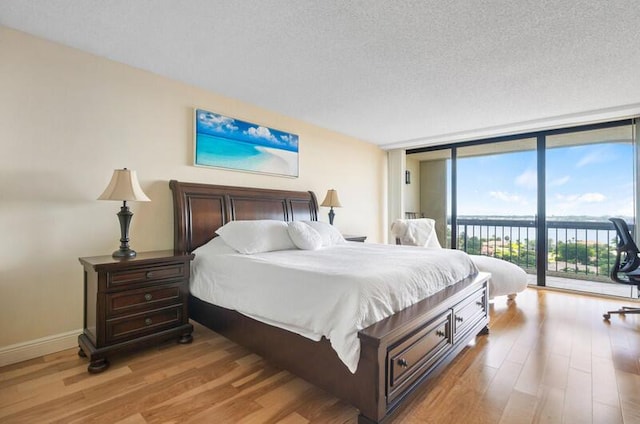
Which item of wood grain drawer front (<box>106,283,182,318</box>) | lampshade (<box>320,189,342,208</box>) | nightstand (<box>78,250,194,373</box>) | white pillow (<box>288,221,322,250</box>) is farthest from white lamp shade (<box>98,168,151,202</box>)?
lampshade (<box>320,189,342,208</box>)

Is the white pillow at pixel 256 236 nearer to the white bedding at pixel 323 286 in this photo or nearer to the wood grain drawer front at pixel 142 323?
the white bedding at pixel 323 286

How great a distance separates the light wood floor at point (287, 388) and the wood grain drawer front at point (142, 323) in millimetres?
184

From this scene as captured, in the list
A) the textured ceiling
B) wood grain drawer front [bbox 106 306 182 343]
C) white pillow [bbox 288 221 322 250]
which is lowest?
wood grain drawer front [bbox 106 306 182 343]

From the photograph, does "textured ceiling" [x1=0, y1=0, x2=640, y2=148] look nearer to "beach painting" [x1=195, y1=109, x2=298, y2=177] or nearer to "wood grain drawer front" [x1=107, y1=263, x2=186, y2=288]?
"beach painting" [x1=195, y1=109, x2=298, y2=177]

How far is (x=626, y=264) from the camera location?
3.05 m

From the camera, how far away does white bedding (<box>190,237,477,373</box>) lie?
4.97 feet

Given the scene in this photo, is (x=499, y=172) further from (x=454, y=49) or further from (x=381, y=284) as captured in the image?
(x=381, y=284)

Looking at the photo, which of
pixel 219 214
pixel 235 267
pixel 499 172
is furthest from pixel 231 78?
pixel 499 172

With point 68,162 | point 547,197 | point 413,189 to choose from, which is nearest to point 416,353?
point 68,162

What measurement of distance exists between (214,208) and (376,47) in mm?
2070

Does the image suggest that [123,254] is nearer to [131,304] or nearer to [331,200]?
[131,304]

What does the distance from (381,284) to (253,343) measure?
1.02 m

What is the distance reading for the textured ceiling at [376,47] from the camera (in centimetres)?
188

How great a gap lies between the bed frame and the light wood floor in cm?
12
